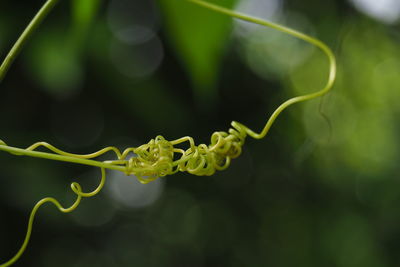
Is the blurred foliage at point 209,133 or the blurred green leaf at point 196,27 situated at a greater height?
the blurred green leaf at point 196,27

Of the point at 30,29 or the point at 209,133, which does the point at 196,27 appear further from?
the point at 209,133

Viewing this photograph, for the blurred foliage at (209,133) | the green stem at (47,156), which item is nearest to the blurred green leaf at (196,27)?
the blurred foliage at (209,133)

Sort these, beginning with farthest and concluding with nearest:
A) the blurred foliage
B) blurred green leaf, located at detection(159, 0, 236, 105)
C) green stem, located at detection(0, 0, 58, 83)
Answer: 1. the blurred foliage
2. blurred green leaf, located at detection(159, 0, 236, 105)
3. green stem, located at detection(0, 0, 58, 83)

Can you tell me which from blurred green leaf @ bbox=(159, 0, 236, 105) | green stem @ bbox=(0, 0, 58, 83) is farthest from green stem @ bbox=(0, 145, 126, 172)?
blurred green leaf @ bbox=(159, 0, 236, 105)

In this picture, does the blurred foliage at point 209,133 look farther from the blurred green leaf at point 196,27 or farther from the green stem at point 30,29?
the green stem at point 30,29

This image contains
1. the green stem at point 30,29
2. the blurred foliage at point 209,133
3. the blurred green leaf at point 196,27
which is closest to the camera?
the green stem at point 30,29

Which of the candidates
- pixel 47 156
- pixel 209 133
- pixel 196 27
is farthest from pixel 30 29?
pixel 209 133

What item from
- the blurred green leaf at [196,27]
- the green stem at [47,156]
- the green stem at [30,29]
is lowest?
the blurred green leaf at [196,27]

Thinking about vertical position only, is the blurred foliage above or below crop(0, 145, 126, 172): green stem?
below

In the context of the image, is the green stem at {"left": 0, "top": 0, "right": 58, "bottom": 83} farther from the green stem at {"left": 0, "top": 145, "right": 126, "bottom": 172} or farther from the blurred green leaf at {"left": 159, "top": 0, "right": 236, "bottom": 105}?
the blurred green leaf at {"left": 159, "top": 0, "right": 236, "bottom": 105}
